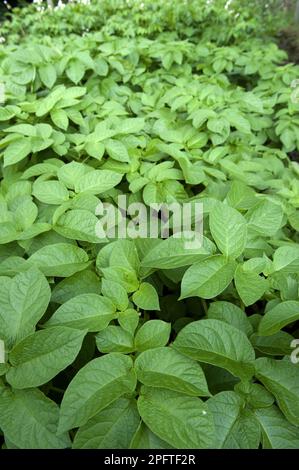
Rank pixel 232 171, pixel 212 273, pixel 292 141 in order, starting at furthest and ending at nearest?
pixel 292 141 → pixel 232 171 → pixel 212 273

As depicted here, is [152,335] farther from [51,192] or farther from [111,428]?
[51,192]

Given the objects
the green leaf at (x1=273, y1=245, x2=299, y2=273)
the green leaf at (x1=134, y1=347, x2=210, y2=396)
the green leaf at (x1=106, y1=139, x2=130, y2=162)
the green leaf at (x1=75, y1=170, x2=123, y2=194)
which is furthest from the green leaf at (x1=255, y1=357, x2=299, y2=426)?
the green leaf at (x1=106, y1=139, x2=130, y2=162)

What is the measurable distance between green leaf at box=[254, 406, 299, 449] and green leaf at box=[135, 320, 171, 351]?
191 mm

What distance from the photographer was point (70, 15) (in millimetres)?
3592

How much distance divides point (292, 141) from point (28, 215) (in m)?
1.18

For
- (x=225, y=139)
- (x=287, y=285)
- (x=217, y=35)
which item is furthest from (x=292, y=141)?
(x=217, y=35)

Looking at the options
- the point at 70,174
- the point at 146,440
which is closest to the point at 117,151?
the point at 70,174

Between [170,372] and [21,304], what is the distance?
28 centimetres

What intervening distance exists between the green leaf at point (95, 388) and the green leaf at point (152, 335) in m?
0.05

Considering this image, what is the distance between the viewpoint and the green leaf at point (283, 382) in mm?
645

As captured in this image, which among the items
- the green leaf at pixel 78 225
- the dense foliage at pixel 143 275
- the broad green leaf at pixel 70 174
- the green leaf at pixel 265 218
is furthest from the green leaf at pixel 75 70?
the green leaf at pixel 265 218

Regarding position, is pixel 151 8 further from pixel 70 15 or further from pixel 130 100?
pixel 130 100

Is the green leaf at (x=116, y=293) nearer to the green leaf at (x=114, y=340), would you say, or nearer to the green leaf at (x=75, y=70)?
the green leaf at (x=114, y=340)
